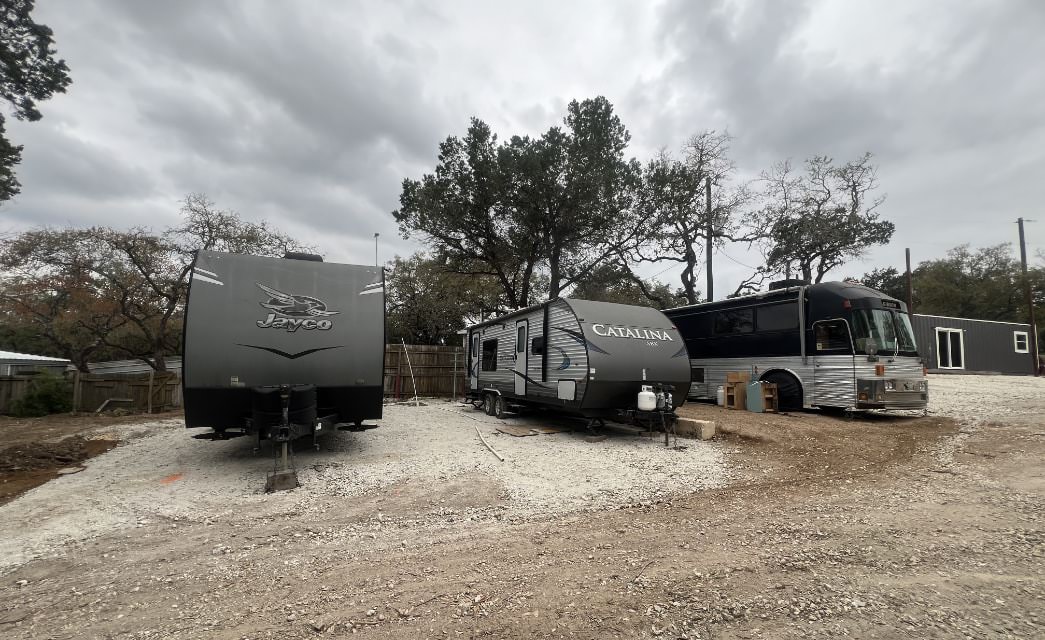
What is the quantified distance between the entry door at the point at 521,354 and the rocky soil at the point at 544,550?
363cm

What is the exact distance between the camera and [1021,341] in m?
29.2

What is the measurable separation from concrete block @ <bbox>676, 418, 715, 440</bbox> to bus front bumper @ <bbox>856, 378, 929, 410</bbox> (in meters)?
4.30

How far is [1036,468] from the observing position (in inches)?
240

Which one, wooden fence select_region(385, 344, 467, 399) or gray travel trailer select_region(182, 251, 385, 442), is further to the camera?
wooden fence select_region(385, 344, 467, 399)

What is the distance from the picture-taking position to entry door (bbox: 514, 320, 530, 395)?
35.4 feet

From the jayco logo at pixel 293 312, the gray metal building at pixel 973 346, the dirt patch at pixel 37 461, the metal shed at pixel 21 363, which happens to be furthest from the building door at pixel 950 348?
the metal shed at pixel 21 363

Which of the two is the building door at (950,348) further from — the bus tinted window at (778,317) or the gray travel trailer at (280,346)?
the gray travel trailer at (280,346)

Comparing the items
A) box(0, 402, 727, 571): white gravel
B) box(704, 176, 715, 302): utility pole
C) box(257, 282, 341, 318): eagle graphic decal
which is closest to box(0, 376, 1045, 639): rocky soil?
box(0, 402, 727, 571): white gravel

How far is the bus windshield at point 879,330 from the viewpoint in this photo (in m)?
10.9

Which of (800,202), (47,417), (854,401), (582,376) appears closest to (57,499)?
(582,376)

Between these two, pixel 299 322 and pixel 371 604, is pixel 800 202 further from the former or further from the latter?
pixel 371 604

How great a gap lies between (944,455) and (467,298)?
17769 millimetres

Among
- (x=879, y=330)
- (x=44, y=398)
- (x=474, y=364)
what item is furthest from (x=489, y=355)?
(x=44, y=398)

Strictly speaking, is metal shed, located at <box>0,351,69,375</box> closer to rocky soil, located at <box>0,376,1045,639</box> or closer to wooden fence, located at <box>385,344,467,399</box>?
wooden fence, located at <box>385,344,467,399</box>
